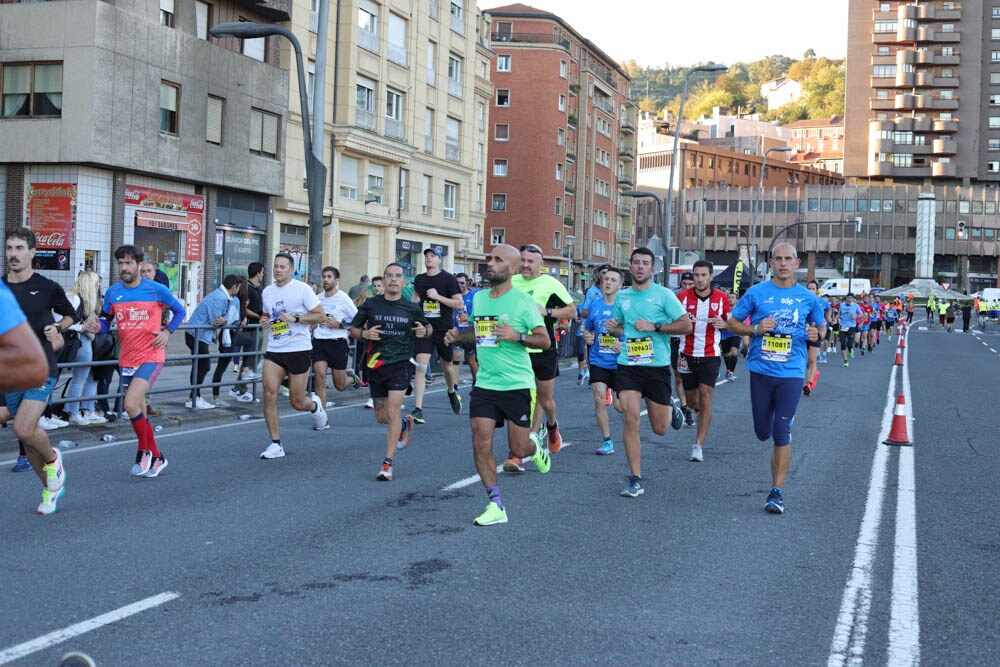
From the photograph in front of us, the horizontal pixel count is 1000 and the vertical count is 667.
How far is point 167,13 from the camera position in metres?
29.5

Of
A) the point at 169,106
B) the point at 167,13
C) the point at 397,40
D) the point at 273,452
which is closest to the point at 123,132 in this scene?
the point at 169,106

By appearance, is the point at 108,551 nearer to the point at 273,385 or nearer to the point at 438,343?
the point at 273,385

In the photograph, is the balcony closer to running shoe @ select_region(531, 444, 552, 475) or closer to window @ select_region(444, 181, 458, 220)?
window @ select_region(444, 181, 458, 220)

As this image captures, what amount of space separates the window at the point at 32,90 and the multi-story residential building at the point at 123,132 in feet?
0.08

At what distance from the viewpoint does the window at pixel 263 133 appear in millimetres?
33125

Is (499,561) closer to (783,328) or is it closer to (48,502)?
(783,328)

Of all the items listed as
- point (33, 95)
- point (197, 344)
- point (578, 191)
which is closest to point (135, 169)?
point (33, 95)

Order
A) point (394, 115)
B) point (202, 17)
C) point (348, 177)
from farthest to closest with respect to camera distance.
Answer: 1. point (394, 115)
2. point (348, 177)
3. point (202, 17)

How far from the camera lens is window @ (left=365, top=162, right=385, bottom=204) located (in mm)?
40719

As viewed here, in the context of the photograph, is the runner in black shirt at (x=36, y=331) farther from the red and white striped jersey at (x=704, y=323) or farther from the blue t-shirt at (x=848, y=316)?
the blue t-shirt at (x=848, y=316)

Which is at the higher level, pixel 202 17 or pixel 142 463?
pixel 202 17

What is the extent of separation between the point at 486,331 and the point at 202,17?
2605 centimetres

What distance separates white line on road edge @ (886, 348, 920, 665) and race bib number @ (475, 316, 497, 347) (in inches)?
111

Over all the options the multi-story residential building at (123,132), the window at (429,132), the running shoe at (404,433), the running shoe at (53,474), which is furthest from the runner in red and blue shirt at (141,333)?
the window at (429,132)
